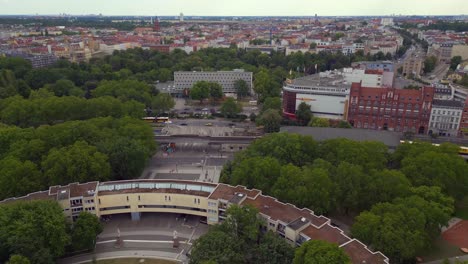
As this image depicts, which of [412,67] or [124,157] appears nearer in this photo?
[124,157]

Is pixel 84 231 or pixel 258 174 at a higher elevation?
pixel 258 174

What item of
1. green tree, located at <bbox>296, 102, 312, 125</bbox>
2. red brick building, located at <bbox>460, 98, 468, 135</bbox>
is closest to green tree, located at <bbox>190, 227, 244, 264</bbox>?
green tree, located at <bbox>296, 102, 312, 125</bbox>

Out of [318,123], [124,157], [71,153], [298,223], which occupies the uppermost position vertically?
[71,153]

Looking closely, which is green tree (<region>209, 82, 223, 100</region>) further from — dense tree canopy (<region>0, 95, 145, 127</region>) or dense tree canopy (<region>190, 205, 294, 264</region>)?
dense tree canopy (<region>190, 205, 294, 264</region>)

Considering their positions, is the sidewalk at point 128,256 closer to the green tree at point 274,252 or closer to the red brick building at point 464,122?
the green tree at point 274,252

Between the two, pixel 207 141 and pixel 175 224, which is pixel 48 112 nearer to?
pixel 207 141

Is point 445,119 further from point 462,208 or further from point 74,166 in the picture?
point 74,166

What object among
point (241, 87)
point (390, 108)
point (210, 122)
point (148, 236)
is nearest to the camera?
point (148, 236)

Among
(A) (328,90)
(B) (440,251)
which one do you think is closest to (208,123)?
(A) (328,90)
